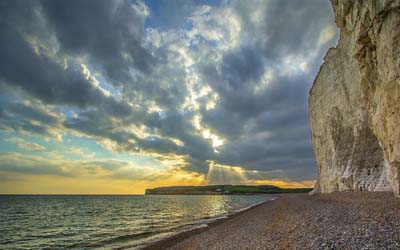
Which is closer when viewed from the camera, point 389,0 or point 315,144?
point 389,0

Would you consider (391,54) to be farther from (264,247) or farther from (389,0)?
(264,247)

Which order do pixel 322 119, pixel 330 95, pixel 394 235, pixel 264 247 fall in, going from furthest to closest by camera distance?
pixel 322 119
pixel 330 95
pixel 264 247
pixel 394 235

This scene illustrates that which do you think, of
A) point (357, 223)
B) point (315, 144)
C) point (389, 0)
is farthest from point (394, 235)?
point (315, 144)

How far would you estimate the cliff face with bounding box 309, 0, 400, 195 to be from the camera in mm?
15531

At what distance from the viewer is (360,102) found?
30.2m

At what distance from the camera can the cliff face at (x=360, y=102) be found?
15.5m

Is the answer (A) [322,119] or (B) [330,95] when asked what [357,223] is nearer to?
(B) [330,95]

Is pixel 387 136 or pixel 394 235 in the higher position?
pixel 387 136

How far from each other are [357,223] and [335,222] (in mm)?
1592

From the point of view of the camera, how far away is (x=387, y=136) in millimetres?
17219

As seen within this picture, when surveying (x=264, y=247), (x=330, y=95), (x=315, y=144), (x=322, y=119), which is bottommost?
(x=264, y=247)

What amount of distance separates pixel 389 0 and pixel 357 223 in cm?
1282

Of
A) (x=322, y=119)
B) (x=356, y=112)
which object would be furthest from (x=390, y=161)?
(x=322, y=119)

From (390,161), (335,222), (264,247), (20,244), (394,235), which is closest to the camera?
(394,235)
